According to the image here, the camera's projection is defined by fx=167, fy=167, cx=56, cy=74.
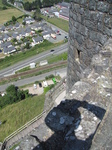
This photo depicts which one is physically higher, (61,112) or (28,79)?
(61,112)

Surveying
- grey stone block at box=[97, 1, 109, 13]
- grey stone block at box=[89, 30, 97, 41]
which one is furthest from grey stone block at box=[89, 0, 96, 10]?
grey stone block at box=[89, 30, 97, 41]

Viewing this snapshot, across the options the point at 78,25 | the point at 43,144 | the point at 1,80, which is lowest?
the point at 1,80

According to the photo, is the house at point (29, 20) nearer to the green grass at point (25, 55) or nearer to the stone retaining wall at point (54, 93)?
the green grass at point (25, 55)

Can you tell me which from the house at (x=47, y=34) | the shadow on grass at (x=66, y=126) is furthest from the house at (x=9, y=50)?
the shadow on grass at (x=66, y=126)

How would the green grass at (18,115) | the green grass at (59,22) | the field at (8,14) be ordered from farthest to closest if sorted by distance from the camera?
the field at (8,14) < the green grass at (59,22) < the green grass at (18,115)

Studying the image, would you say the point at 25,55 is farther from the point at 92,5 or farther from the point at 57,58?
the point at 92,5

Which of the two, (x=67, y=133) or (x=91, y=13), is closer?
(x=67, y=133)

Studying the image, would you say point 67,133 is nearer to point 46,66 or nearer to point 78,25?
point 78,25

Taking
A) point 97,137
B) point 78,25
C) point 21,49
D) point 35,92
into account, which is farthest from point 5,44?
point 97,137
